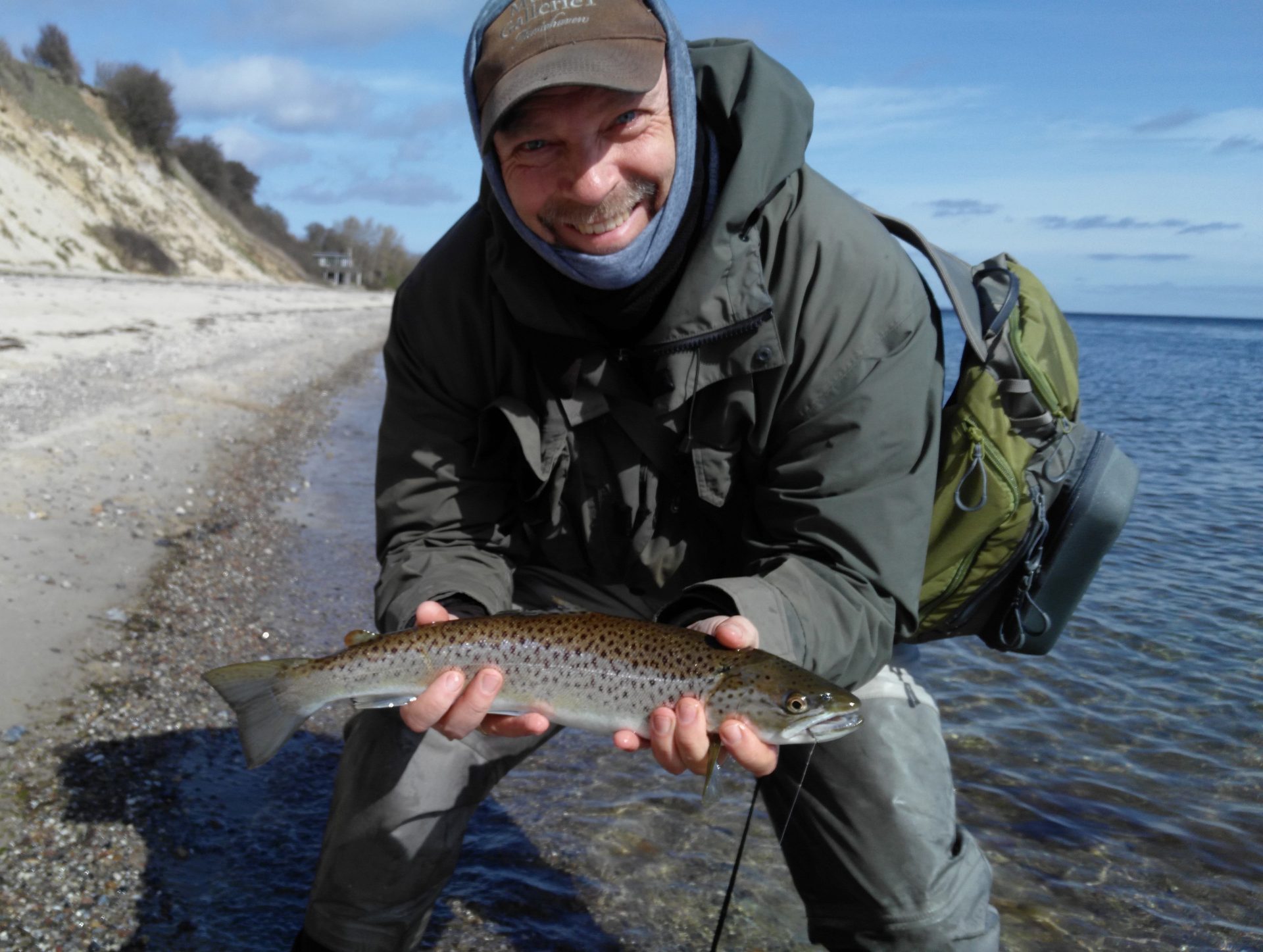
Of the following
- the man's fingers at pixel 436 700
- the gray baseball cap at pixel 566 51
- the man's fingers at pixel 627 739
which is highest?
the gray baseball cap at pixel 566 51

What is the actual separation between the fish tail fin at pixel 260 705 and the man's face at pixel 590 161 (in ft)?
5.30

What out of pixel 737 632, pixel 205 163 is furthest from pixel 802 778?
pixel 205 163

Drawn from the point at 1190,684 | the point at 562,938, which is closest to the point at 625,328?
the point at 562,938

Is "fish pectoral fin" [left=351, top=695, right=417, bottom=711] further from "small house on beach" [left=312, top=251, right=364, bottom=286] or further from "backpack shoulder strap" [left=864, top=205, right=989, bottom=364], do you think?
"small house on beach" [left=312, top=251, right=364, bottom=286]

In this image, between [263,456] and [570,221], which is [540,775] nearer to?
[570,221]

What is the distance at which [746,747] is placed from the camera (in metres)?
3.03

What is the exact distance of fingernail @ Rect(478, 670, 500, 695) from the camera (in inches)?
123

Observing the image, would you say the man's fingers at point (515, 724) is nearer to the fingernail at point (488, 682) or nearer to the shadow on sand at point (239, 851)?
the fingernail at point (488, 682)

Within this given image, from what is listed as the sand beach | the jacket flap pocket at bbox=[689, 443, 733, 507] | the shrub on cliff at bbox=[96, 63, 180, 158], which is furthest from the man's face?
the shrub on cliff at bbox=[96, 63, 180, 158]

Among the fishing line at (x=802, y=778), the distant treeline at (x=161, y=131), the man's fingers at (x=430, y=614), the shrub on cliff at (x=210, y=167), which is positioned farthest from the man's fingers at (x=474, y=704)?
the shrub on cliff at (x=210, y=167)

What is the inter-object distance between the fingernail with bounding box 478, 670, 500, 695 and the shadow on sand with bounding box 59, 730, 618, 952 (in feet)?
4.97

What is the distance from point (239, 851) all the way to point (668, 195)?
308 centimetres

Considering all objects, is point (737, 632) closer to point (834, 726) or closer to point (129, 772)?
point (834, 726)

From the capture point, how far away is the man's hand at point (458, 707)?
314cm
